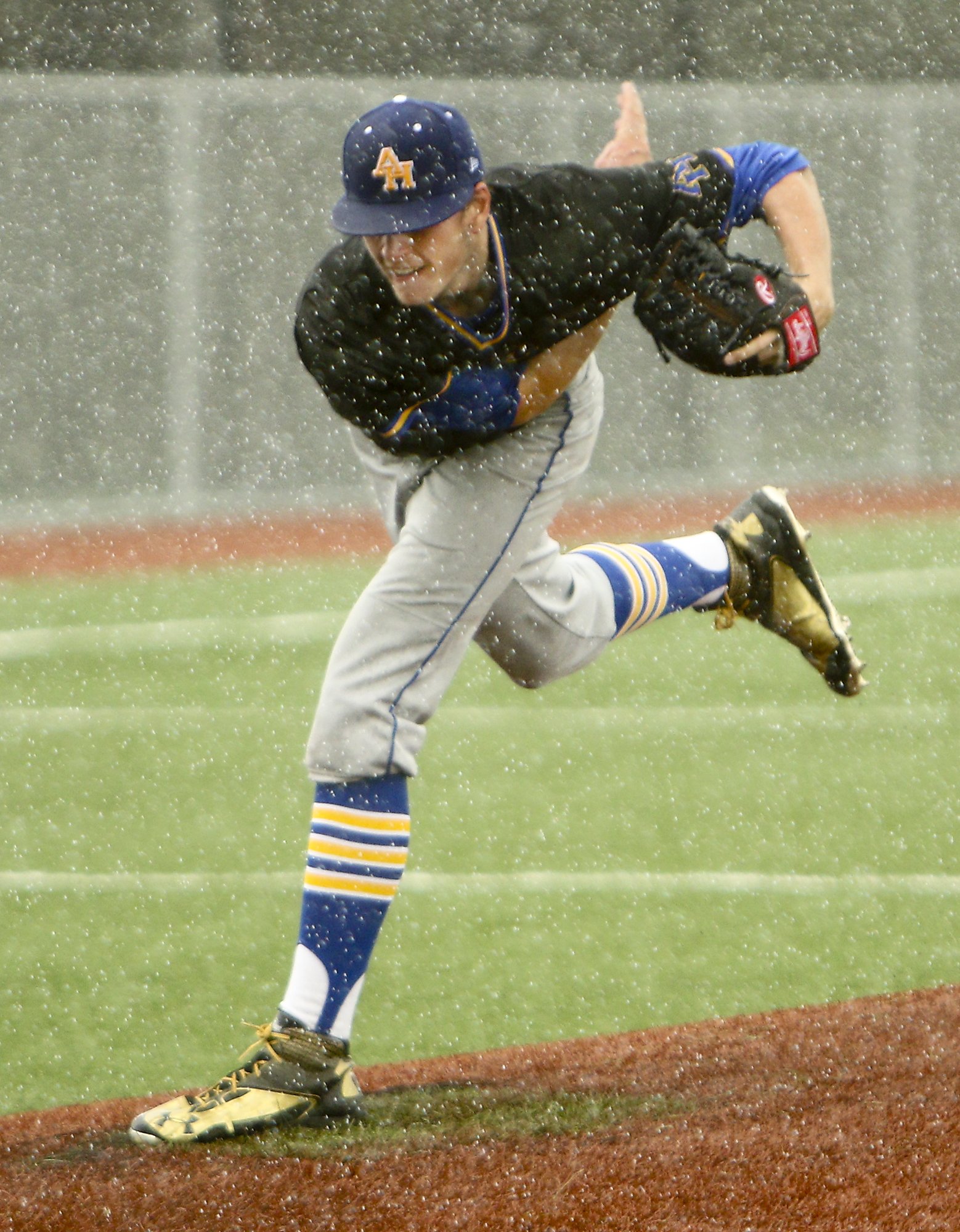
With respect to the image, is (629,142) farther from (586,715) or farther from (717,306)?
(586,715)

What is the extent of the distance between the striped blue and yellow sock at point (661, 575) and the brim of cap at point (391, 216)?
3.73 ft

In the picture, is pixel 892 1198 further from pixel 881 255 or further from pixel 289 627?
pixel 881 255

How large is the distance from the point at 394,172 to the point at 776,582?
1.80 meters

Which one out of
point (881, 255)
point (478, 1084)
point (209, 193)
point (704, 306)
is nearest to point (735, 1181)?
point (478, 1084)

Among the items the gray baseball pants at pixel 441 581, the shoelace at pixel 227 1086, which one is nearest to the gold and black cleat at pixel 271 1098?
the shoelace at pixel 227 1086

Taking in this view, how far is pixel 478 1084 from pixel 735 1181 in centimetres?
68

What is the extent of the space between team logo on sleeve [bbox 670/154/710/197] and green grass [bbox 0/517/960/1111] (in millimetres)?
1664

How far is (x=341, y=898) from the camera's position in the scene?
2674 mm

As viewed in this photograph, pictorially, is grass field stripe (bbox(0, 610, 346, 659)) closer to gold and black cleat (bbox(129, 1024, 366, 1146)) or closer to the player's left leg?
the player's left leg

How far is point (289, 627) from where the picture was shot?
7809mm

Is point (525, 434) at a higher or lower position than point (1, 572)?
higher

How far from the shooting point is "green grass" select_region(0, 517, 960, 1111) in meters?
3.48

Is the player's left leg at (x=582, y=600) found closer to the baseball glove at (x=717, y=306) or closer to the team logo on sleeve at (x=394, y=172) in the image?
the baseball glove at (x=717, y=306)

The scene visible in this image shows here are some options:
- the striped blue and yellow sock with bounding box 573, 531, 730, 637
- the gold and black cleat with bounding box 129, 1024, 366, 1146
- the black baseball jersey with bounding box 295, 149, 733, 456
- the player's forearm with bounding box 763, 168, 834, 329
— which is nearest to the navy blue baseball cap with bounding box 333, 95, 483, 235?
the black baseball jersey with bounding box 295, 149, 733, 456
